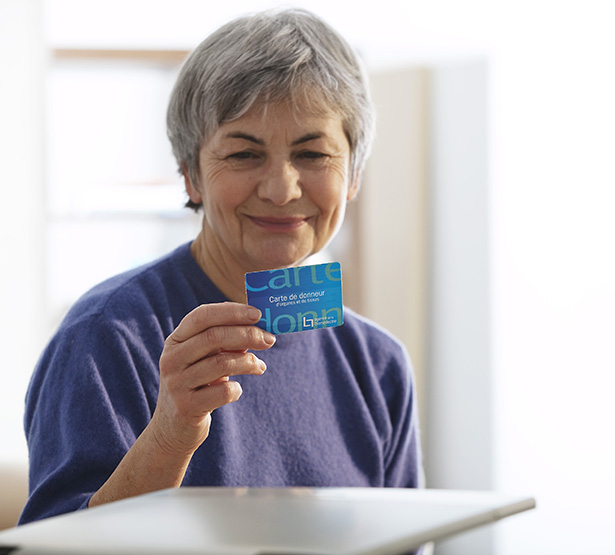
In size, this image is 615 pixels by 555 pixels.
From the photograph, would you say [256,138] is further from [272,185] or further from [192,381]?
[192,381]

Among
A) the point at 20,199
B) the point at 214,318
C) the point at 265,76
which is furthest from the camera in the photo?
the point at 20,199

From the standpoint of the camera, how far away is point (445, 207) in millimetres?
3658

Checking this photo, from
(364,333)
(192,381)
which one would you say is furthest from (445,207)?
(192,381)

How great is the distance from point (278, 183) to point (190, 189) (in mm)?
232

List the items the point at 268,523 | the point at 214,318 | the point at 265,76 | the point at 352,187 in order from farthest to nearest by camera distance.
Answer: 1. the point at 352,187
2. the point at 265,76
3. the point at 214,318
4. the point at 268,523

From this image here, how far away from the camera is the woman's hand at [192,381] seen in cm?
96

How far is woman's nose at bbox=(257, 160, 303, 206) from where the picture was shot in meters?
1.27

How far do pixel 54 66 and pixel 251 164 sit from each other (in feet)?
7.98

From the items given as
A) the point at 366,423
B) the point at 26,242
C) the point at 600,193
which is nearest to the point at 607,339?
the point at 600,193

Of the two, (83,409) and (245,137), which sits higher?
(245,137)

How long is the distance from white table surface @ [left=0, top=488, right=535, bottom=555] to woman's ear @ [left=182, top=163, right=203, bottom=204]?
750 mm

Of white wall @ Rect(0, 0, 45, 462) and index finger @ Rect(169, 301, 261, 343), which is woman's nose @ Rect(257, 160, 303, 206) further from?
white wall @ Rect(0, 0, 45, 462)

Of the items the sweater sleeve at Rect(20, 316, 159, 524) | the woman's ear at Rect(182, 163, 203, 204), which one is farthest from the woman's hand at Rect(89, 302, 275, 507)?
the woman's ear at Rect(182, 163, 203, 204)

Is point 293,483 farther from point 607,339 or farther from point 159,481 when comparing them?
point 607,339
